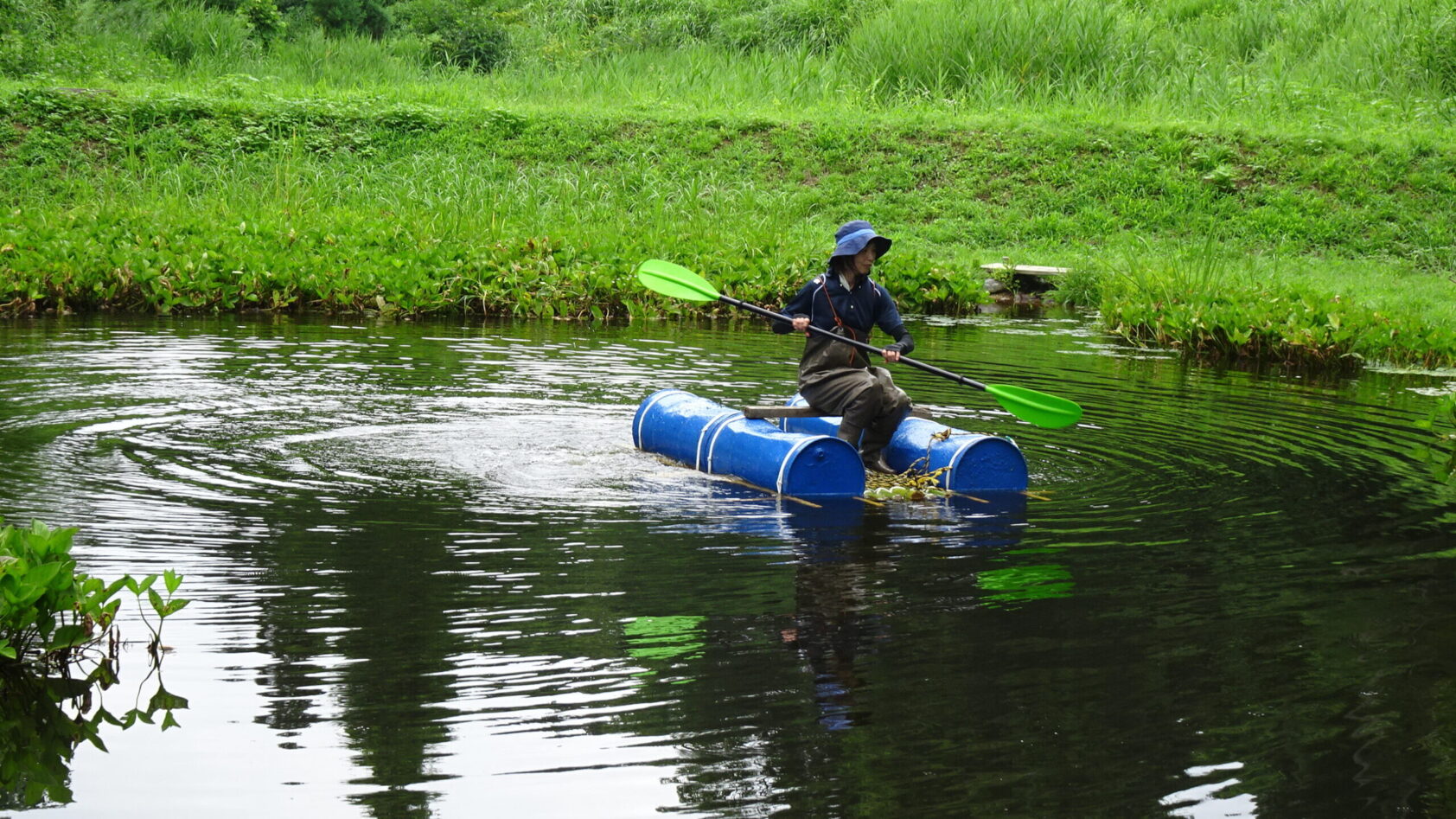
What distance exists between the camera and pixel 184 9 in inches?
1044

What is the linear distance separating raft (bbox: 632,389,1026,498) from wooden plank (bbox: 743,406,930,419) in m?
0.06

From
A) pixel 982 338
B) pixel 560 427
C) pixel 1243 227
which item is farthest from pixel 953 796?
pixel 1243 227

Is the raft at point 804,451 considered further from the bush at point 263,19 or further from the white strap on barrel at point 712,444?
the bush at point 263,19

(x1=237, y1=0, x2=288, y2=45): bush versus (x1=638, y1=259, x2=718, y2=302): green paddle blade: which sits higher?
(x1=237, y1=0, x2=288, y2=45): bush

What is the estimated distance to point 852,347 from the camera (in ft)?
26.6

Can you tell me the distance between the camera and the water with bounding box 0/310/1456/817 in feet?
12.6

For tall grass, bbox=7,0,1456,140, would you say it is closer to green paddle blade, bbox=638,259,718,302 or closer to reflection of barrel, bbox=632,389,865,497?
green paddle blade, bbox=638,259,718,302

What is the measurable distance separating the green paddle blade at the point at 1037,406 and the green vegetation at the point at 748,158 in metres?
4.95

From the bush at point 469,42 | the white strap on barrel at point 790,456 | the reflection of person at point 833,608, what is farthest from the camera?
the bush at point 469,42

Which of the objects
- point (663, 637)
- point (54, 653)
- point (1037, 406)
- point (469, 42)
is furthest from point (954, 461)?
point (469, 42)

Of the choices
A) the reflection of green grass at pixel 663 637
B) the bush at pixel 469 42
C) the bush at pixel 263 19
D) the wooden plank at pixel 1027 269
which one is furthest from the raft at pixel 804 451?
the bush at pixel 263 19

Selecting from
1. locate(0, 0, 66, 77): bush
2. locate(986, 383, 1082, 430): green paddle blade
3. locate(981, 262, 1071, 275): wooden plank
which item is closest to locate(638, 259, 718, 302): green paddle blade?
locate(986, 383, 1082, 430): green paddle blade

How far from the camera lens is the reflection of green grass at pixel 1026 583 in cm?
561

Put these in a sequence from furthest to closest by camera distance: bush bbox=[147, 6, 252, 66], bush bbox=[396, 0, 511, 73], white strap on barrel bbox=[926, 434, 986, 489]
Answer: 1. bush bbox=[396, 0, 511, 73]
2. bush bbox=[147, 6, 252, 66]
3. white strap on barrel bbox=[926, 434, 986, 489]
